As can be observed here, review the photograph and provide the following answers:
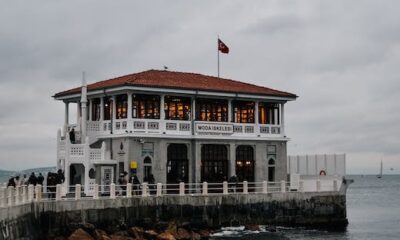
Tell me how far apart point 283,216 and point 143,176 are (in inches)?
388

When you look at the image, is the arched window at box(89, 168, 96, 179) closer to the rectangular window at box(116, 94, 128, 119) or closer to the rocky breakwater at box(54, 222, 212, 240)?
the rectangular window at box(116, 94, 128, 119)

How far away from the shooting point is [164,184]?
1841 inches

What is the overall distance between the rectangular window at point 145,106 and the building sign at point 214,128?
10.1ft

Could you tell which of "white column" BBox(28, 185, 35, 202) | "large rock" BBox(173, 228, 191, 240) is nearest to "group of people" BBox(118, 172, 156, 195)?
"large rock" BBox(173, 228, 191, 240)

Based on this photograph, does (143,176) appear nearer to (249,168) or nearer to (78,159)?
(78,159)

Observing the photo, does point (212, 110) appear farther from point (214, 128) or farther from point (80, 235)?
point (80, 235)

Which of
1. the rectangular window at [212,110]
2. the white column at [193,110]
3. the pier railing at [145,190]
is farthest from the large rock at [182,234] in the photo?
the rectangular window at [212,110]

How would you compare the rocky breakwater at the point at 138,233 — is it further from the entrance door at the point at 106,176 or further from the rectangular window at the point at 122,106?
the rectangular window at the point at 122,106

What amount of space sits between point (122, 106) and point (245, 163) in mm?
10073

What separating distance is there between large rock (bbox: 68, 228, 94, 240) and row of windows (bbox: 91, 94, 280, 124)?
12.7 meters

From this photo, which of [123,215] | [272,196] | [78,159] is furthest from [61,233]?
[272,196]

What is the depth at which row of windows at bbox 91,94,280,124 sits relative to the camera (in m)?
50.2

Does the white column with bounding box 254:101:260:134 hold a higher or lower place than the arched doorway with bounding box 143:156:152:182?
higher

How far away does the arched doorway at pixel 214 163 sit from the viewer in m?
→ 51.6
